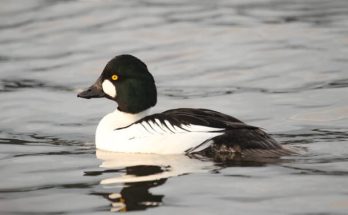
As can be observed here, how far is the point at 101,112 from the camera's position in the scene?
13820 mm

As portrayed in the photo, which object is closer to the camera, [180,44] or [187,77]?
[187,77]

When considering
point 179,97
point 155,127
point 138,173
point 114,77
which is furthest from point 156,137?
point 179,97

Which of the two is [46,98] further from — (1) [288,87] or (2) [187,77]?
(1) [288,87]

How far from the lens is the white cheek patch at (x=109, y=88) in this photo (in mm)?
11195

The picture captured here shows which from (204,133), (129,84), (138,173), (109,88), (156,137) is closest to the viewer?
(138,173)

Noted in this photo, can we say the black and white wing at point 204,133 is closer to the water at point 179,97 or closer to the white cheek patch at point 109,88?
the water at point 179,97

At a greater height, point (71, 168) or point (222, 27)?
point (222, 27)

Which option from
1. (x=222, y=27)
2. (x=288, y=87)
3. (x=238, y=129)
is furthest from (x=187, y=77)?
(x=238, y=129)

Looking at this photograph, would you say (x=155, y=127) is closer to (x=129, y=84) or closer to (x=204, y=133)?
(x=204, y=133)

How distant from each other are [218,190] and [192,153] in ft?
4.95

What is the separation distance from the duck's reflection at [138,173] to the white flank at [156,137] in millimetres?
79

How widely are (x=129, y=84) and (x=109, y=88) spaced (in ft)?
0.87

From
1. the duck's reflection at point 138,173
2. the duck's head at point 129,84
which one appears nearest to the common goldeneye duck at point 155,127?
the duck's head at point 129,84

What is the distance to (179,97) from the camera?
14594 millimetres
